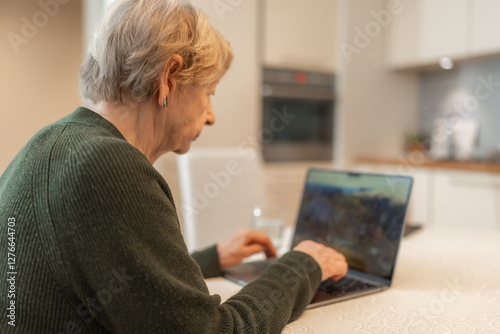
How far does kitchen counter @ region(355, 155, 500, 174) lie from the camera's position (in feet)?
8.25

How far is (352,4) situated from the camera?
3.17 m

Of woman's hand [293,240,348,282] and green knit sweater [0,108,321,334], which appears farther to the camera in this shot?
woman's hand [293,240,348,282]

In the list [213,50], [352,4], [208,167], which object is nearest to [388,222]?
[213,50]

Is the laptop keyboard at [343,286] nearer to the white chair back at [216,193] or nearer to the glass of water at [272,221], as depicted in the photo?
the glass of water at [272,221]

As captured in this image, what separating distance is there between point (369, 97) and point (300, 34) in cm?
77

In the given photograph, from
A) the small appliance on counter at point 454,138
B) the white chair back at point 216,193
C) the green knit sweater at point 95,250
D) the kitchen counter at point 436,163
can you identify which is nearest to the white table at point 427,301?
the green knit sweater at point 95,250

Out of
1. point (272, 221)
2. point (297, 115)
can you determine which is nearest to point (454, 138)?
point (297, 115)

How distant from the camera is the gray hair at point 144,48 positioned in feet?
2.13

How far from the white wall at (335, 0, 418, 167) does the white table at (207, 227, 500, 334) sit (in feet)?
7.16

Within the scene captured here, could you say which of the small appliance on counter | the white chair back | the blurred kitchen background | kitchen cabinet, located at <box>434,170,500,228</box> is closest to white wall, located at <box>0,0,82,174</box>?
the blurred kitchen background

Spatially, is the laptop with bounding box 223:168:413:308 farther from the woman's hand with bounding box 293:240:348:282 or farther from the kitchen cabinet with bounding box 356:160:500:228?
the kitchen cabinet with bounding box 356:160:500:228

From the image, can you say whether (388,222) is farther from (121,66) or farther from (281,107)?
(281,107)

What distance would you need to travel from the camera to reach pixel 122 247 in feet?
1.64

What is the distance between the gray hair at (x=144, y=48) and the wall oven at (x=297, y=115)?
A: 7.17 feet
